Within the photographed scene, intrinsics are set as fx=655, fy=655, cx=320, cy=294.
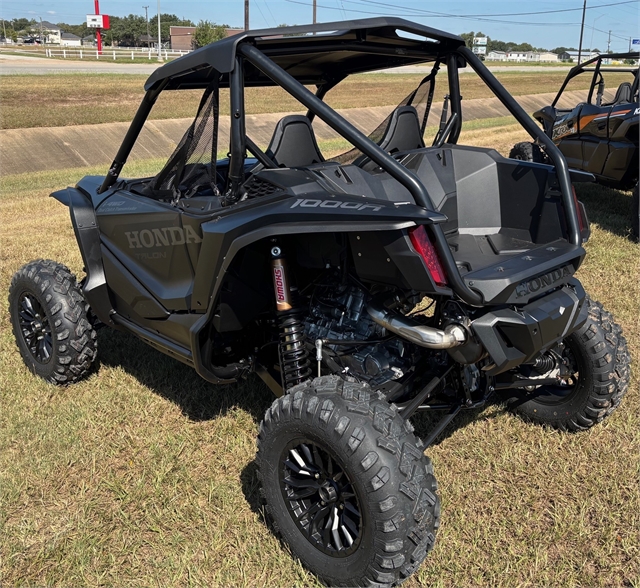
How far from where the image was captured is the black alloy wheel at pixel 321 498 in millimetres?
2570

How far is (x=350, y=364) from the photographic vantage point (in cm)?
320

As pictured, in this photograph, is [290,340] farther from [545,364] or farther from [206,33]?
[206,33]

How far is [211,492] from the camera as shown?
3.26 meters

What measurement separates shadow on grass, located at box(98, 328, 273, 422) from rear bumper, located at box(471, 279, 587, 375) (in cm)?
174

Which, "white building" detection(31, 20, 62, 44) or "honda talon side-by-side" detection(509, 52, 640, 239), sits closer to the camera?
"honda talon side-by-side" detection(509, 52, 640, 239)

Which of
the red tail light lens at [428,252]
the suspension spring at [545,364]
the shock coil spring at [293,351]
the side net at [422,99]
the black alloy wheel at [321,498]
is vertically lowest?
the black alloy wheel at [321,498]

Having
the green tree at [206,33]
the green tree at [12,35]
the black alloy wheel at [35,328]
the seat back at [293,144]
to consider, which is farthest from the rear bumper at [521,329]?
the green tree at [12,35]

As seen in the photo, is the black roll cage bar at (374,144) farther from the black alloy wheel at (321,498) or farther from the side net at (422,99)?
the black alloy wheel at (321,498)

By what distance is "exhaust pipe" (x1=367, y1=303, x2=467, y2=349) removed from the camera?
8.48 ft

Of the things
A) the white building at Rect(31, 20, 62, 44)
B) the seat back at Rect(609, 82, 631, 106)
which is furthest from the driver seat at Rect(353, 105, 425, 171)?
the white building at Rect(31, 20, 62, 44)

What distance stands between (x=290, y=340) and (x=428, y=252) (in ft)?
2.87

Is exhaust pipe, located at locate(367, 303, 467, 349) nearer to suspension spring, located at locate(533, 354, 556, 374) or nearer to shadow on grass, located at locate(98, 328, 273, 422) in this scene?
suspension spring, located at locate(533, 354, 556, 374)

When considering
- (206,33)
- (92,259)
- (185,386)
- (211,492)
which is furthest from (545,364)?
(206,33)

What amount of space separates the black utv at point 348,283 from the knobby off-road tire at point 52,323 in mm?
20
